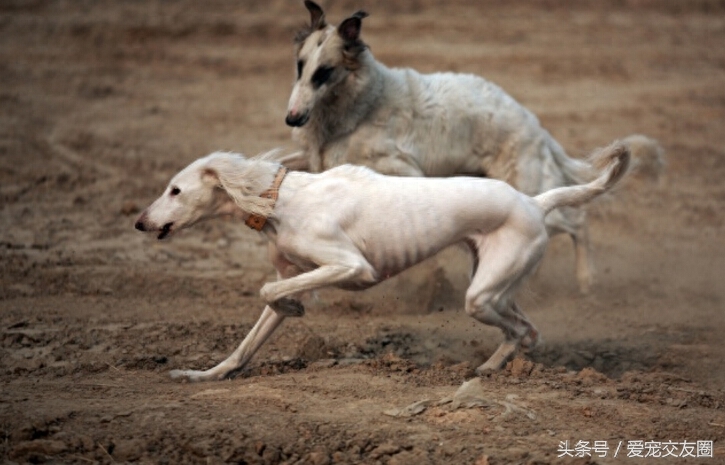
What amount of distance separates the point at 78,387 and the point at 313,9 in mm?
3626

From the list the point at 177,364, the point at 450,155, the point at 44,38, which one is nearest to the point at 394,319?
the point at 450,155

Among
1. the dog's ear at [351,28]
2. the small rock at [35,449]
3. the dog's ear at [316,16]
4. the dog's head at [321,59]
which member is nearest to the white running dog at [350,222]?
the small rock at [35,449]

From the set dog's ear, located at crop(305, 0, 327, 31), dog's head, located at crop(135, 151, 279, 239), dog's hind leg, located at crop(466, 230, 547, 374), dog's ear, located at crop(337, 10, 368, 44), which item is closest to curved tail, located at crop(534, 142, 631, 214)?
dog's hind leg, located at crop(466, 230, 547, 374)

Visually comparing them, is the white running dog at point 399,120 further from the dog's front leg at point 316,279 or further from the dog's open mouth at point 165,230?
the dog's front leg at point 316,279

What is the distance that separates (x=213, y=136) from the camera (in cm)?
1419

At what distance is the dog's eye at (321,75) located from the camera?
853 cm

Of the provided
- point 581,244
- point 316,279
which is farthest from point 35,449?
point 581,244

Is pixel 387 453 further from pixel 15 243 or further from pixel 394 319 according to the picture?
pixel 15 243

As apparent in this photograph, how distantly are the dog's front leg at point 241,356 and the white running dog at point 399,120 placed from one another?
1.83 m

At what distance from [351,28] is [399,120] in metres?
0.83

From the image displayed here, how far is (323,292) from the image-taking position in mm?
9664

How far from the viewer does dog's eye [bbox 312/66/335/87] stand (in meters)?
8.53

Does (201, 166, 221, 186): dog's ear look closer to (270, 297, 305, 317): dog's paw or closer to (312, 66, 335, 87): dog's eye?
(270, 297, 305, 317): dog's paw

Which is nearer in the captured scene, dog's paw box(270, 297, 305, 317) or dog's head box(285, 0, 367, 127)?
dog's paw box(270, 297, 305, 317)
